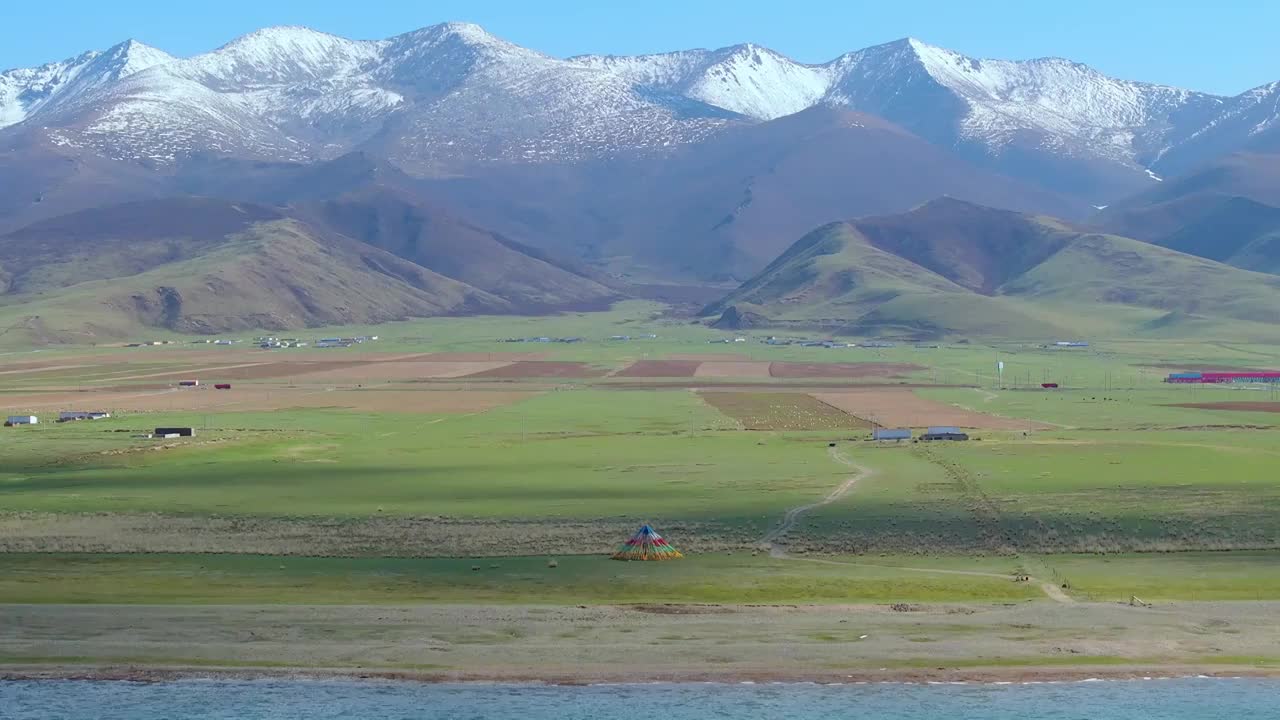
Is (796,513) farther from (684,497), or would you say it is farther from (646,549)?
(646,549)

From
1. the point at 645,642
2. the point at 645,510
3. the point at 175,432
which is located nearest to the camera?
the point at 645,642

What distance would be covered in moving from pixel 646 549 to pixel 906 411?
73488 millimetres

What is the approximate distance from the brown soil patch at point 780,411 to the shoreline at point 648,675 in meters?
68.0

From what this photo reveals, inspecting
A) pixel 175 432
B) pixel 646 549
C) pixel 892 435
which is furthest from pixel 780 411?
pixel 646 549

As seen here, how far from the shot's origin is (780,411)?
135125 mm

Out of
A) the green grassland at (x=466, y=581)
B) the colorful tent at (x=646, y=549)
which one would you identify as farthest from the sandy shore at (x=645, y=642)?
the colorful tent at (x=646, y=549)

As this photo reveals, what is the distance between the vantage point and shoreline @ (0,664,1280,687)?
1935 inches

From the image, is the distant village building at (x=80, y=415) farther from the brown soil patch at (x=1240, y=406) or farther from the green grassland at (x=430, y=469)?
the brown soil patch at (x=1240, y=406)

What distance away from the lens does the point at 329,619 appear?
55000 mm

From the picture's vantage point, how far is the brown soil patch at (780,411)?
121 metres

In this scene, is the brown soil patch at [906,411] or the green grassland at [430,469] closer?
the green grassland at [430,469]

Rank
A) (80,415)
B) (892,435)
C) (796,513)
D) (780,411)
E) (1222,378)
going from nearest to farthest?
Result: (796,513) → (892,435) → (80,415) → (780,411) → (1222,378)

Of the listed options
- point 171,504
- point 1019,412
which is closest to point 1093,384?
point 1019,412

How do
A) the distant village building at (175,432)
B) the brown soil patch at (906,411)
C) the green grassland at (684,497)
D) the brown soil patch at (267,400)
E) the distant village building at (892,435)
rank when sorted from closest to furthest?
the green grassland at (684,497), the distant village building at (892,435), the distant village building at (175,432), the brown soil patch at (906,411), the brown soil patch at (267,400)
